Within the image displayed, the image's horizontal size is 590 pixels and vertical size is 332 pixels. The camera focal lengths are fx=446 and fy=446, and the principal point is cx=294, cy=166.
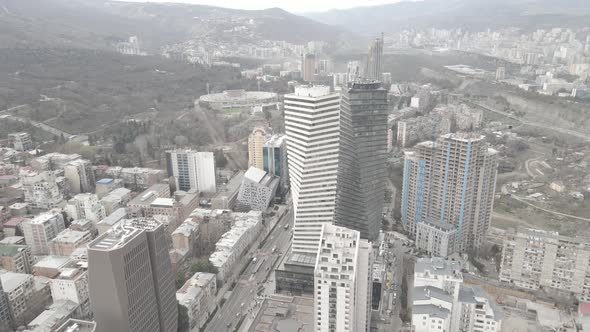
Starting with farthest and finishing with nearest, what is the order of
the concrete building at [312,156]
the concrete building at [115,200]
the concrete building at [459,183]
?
the concrete building at [115,200] → the concrete building at [459,183] → the concrete building at [312,156]

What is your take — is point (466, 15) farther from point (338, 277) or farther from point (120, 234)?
point (120, 234)

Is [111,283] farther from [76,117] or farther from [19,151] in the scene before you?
[76,117]

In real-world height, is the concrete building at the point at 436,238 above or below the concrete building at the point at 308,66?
below

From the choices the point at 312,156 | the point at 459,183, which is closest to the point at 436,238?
the point at 459,183

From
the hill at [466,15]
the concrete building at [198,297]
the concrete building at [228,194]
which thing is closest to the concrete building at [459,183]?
the concrete building at [228,194]

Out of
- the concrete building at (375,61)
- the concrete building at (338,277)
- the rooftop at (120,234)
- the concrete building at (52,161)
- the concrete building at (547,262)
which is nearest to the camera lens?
the rooftop at (120,234)

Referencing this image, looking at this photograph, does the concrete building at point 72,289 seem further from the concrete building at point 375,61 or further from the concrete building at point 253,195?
the concrete building at point 375,61
